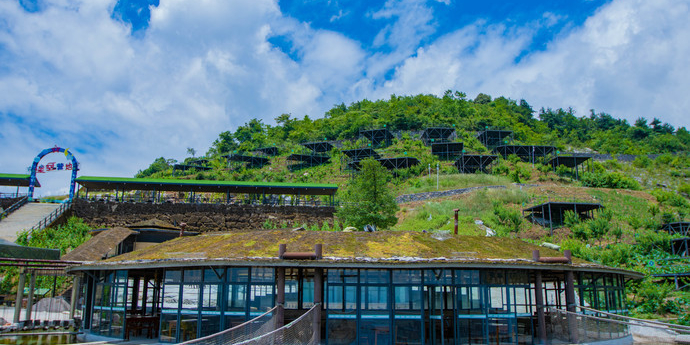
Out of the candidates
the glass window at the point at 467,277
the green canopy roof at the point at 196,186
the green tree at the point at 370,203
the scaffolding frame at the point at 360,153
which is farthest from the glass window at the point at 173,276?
the scaffolding frame at the point at 360,153

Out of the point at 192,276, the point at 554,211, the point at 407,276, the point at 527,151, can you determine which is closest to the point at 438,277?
the point at 407,276

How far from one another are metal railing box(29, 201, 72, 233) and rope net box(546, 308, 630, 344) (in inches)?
1372

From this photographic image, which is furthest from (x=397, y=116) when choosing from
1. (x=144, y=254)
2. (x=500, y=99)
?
(x=144, y=254)

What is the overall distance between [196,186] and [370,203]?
1911 centimetres

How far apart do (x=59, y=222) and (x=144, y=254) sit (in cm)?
2619

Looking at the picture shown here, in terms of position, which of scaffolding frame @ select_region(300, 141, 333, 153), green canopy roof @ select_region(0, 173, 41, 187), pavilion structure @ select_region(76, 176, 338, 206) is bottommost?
pavilion structure @ select_region(76, 176, 338, 206)

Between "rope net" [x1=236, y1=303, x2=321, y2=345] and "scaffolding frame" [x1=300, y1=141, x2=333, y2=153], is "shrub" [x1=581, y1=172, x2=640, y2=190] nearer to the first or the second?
"scaffolding frame" [x1=300, y1=141, x2=333, y2=153]

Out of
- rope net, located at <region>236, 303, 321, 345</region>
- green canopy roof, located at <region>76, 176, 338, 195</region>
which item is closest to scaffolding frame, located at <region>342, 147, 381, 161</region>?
green canopy roof, located at <region>76, 176, 338, 195</region>

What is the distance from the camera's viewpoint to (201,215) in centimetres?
4338

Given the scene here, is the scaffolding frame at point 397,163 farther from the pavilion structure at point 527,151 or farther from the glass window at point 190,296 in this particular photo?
the glass window at point 190,296

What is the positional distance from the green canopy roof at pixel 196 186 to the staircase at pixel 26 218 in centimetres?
353

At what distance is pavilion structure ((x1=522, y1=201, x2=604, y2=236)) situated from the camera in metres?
44.2

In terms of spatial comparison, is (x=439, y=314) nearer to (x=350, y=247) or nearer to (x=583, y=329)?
(x=350, y=247)

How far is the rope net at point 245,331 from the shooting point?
1174 cm
